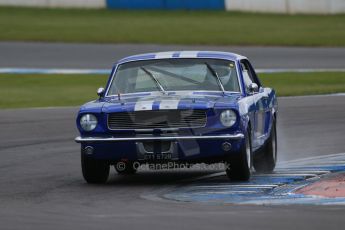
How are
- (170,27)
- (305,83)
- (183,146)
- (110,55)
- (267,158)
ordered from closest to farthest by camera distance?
(183,146) < (267,158) < (305,83) < (110,55) < (170,27)

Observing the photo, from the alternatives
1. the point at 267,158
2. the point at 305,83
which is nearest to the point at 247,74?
the point at 267,158

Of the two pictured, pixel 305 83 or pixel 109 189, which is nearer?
pixel 109 189

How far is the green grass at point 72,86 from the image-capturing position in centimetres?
2180

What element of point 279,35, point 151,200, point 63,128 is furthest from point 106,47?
point 151,200

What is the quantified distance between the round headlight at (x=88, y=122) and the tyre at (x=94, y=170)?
25 cm

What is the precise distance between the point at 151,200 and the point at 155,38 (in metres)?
23.6

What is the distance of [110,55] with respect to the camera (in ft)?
97.6

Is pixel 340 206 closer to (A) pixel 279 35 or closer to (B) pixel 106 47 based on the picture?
(B) pixel 106 47

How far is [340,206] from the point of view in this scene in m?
8.59

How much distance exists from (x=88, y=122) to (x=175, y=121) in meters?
0.87

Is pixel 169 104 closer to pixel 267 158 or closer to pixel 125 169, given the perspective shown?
pixel 125 169

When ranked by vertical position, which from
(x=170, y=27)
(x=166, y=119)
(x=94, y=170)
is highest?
(x=166, y=119)

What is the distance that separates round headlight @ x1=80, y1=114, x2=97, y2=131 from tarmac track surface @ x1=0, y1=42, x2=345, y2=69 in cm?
1698

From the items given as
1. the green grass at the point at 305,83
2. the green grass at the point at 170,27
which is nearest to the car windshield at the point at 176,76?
the green grass at the point at 305,83
